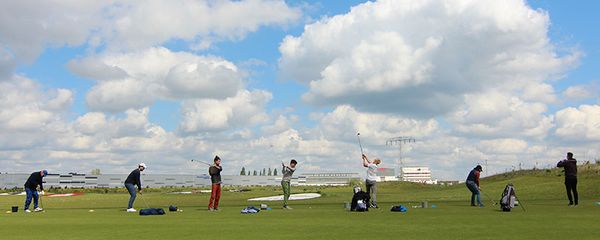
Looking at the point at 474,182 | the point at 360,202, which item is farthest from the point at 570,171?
the point at 360,202

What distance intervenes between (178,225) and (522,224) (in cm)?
980

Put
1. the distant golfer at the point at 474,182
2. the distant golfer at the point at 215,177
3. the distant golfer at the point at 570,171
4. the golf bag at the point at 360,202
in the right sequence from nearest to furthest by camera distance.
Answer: the golf bag at the point at 360,202
the distant golfer at the point at 215,177
the distant golfer at the point at 570,171
the distant golfer at the point at 474,182

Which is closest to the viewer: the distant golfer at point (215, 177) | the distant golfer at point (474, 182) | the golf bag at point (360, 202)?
the golf bag at point (360, 202)

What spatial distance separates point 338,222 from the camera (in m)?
17.8

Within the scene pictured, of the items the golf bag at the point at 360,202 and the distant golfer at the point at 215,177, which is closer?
the golf bag at the point at 360,202

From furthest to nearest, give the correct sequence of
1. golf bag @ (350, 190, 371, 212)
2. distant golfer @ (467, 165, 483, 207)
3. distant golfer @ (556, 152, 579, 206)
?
distant golfer @ (467, 165, 483, 207)
distant golfer @ (556, 152, 579, 206)
golf bag @ (350, 190, 371, 212)

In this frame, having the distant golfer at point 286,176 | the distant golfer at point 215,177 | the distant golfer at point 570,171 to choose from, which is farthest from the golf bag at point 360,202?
the distant golfer at point 570,171

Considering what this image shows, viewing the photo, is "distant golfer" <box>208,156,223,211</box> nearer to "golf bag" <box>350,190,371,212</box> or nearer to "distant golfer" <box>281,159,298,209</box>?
"distant golfer" <box>281,159,298,209</box>

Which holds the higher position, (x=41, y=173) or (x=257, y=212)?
(x=41, y=173)

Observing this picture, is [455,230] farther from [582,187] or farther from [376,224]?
[582,187]

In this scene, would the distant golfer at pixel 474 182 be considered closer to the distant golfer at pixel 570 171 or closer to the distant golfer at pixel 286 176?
the distant golfer at pixel 570 171

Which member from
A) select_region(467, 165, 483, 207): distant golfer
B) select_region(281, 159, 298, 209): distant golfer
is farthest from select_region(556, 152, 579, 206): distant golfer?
select_region(281, 159, 298, 209): distant golfer

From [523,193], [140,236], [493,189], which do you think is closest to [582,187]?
[523,193]

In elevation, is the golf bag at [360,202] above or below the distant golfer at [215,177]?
below
